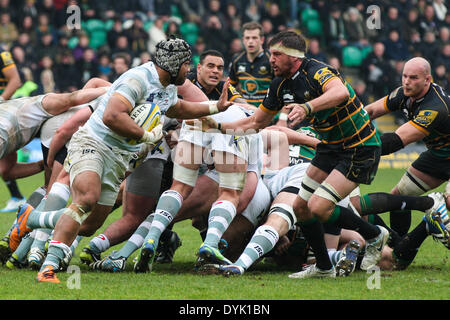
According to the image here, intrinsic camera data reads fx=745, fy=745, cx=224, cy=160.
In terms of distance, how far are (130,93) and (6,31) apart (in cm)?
1400

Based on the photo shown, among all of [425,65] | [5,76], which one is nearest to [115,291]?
[425,65]

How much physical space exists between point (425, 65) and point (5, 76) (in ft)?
22.3

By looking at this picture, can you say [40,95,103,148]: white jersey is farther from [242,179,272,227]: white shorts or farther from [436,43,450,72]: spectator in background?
[436,43,450,72]: spectator in background

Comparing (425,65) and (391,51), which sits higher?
(425,65)

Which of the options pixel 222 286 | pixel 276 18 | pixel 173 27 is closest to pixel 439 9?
pixel 276 18

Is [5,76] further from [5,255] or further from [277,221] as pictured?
[277,221]

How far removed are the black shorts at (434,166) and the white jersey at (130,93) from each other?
3.24 metres

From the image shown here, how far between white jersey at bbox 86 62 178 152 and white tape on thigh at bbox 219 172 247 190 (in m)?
0.85

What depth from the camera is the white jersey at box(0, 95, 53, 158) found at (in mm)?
7488

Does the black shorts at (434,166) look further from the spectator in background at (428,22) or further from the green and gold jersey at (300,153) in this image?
the spectator in background at (428,22)

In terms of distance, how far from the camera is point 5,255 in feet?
23.2

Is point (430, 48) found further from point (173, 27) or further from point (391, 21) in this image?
point (173, 27)

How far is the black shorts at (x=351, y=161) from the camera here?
20.8ft

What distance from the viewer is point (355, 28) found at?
20.2m
